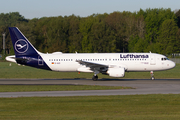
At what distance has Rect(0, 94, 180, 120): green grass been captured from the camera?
1344 cm

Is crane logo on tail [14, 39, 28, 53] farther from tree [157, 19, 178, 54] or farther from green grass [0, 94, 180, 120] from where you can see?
tree [157, 19, 178, 54]

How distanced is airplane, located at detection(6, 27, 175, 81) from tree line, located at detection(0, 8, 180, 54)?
168 ft

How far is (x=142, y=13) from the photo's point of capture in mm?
114812

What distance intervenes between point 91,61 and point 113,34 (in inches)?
2579

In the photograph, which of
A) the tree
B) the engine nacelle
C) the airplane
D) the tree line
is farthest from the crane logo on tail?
the tree

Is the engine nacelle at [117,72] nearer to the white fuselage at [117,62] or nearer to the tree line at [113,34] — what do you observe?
the white fuselage at [117,62]

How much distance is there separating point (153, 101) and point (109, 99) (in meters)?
2.98

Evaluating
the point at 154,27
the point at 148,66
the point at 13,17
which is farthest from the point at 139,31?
the point at 13,17

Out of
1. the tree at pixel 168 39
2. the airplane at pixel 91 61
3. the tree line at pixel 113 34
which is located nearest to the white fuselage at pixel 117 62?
the airplane at pixel 91 61

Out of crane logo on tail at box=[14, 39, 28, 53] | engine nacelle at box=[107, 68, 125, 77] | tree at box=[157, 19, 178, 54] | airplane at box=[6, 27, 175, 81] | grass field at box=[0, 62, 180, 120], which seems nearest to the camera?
grass field at box=[0, 62, 180, 120]

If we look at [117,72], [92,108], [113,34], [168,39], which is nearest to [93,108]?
[92,108]

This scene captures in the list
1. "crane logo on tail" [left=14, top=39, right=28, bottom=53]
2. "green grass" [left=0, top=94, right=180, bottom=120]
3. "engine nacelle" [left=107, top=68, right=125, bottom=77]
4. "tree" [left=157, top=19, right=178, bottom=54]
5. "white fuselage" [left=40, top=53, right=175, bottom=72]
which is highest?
"tree" [left=157, top=19, right=178, bottom=54]

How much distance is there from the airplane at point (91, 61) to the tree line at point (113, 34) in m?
51.1

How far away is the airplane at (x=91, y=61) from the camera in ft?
118
